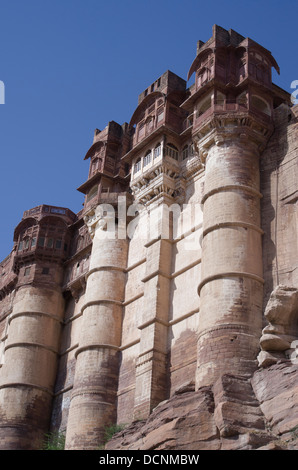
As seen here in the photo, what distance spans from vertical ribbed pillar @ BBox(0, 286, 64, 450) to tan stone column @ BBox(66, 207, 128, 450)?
2958 millimetres

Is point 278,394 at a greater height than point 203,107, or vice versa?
point 203,107

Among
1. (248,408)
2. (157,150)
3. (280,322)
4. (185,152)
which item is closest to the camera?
(248,408)

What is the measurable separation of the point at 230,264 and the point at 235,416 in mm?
3939

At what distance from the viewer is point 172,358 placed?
19531mm

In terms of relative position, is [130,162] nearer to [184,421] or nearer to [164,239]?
[164,239]

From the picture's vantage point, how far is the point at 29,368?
2442 centimetres

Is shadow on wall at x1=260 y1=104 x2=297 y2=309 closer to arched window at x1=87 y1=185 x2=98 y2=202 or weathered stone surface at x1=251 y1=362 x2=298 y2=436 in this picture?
weathered stone surface at x1=251 y1=362 x2=298 y2=436

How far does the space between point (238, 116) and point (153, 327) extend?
595 centimetres

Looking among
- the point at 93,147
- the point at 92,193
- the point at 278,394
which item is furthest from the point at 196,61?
the point at 278,394

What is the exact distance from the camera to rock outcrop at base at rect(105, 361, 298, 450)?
47.6 ft

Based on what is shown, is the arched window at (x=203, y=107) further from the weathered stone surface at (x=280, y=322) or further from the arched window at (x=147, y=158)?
the weathered stone surface at (x=280, y=322)

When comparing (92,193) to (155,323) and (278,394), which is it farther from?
(278,394)

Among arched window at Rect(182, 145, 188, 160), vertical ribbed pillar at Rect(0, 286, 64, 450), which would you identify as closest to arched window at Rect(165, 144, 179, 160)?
arched window at Rect(182, 145, 188, 160)

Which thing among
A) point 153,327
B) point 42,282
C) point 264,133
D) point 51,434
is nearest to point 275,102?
point 264,133
